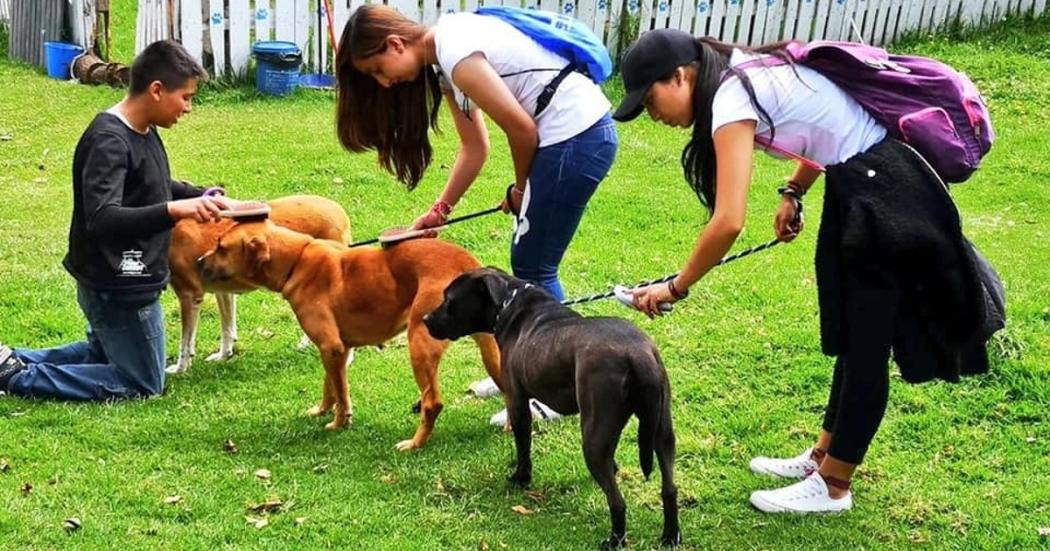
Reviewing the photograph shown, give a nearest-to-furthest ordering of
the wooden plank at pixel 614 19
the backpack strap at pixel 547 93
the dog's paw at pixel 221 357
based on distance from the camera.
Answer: the backpack strap at pixel 547 93, the dog's paw at pixel 221 357, the wooden plank at pixel 614 19

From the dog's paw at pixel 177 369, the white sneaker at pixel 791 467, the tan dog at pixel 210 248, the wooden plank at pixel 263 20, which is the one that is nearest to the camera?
the white sneaker at pixel 791 467

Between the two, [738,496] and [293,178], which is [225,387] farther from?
[293,178]

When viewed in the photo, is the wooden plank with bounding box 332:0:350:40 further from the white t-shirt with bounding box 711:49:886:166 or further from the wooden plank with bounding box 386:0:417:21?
the white t-shirt with bounding box 711:49:886:166

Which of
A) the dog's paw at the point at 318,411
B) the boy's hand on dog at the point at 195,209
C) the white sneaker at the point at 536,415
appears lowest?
the dog's paw at the point at 318,411

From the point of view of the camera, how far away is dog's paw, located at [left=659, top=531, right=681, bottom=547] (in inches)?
173

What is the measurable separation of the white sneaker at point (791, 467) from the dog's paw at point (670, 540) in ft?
2.73

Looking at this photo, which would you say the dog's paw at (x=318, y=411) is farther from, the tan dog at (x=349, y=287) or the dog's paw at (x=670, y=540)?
the dog's paw at (x=670, y=540)

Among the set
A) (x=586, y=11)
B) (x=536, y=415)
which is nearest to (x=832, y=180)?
(x=536, y=415)

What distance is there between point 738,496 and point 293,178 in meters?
5.99

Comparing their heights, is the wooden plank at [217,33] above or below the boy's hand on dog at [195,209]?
below

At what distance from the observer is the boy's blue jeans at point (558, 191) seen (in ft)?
15.9

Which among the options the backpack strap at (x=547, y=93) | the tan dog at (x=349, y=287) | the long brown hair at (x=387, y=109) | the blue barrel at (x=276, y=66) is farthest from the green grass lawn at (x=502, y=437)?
the blue barrel at (x=276, y=66)

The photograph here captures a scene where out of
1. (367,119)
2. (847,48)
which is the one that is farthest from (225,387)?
(847,48)

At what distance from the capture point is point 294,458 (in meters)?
5.20
